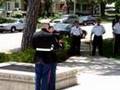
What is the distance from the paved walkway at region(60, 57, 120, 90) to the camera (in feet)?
42.4

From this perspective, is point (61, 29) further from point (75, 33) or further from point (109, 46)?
point (75, 33)

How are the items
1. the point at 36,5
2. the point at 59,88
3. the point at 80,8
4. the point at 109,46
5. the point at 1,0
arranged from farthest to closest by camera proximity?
the point at 80,8 < the point at 1,0 < the point at 109,46 < the point at 36,5 < the point at 59,88

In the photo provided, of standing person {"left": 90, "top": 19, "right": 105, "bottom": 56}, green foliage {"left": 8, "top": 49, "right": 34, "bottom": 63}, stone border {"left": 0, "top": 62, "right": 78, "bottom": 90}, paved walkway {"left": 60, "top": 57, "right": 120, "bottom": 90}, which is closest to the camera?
stone border {"left": 0, "top": 62, "right": 78, "bottom": 90}

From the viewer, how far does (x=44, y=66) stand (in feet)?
33.7

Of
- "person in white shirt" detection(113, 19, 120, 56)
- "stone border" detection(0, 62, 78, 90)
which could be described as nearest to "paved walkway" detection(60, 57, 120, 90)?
"stone border" detection(0, 62, 78, 90)

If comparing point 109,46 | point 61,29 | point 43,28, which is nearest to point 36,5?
point 109,46

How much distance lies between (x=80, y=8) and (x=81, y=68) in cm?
7117

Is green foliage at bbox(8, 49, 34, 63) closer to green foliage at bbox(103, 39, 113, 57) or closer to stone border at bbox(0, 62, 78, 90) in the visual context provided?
stone border at bbox(0, 62, 78, 90)

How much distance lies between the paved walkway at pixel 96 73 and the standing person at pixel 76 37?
3.53ft

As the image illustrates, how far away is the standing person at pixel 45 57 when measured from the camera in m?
10.2

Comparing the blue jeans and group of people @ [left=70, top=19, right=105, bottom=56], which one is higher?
the blue jeans

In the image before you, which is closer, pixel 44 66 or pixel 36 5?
pixel 44 66

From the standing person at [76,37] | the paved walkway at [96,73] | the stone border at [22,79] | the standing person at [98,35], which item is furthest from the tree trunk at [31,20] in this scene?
the stone border at [22,79]

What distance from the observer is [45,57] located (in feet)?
33.6
